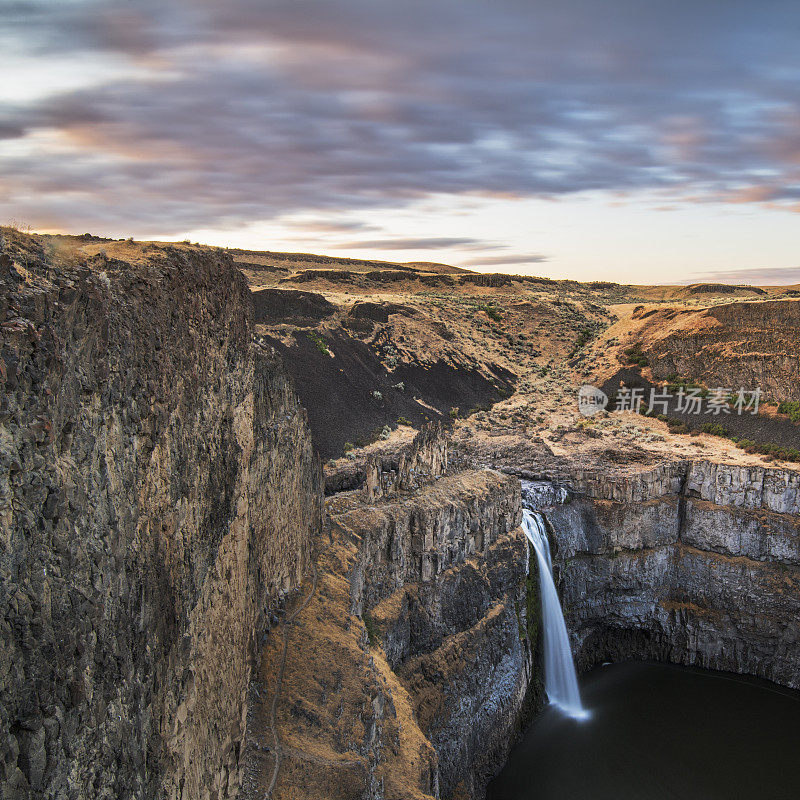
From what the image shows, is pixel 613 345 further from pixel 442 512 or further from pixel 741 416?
pixel 442 512

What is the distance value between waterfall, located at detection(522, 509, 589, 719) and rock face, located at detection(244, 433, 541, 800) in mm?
1572

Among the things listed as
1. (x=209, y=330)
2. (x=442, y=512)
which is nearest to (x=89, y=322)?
(x=209, y=330)

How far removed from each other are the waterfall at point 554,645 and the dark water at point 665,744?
739 mm

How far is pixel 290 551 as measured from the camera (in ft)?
53.8

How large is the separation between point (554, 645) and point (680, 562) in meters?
8.23

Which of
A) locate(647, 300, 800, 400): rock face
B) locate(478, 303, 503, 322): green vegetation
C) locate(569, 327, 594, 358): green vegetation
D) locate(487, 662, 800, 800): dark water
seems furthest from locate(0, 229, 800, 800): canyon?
locate(478, 303, 503, 322): green vegetation

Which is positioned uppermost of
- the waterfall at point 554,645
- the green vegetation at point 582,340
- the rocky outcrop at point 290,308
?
the rocky outcrop at point 290,308

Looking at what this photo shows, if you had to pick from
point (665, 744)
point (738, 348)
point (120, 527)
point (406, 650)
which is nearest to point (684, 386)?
point (738, 348)

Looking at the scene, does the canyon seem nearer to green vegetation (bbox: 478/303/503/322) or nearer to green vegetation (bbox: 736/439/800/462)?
green vegetation (bbox: 736/439/800/462)

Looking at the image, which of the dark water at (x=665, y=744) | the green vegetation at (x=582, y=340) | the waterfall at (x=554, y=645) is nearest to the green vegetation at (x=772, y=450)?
the dark water at (x=665, y=744)

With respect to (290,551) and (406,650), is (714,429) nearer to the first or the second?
(406,650)

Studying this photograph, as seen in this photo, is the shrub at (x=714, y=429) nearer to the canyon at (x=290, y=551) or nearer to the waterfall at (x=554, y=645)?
the canyon at (x=290, y=551)

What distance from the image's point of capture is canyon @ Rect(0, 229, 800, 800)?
18.6ft

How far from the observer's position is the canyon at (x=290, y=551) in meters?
5.68
